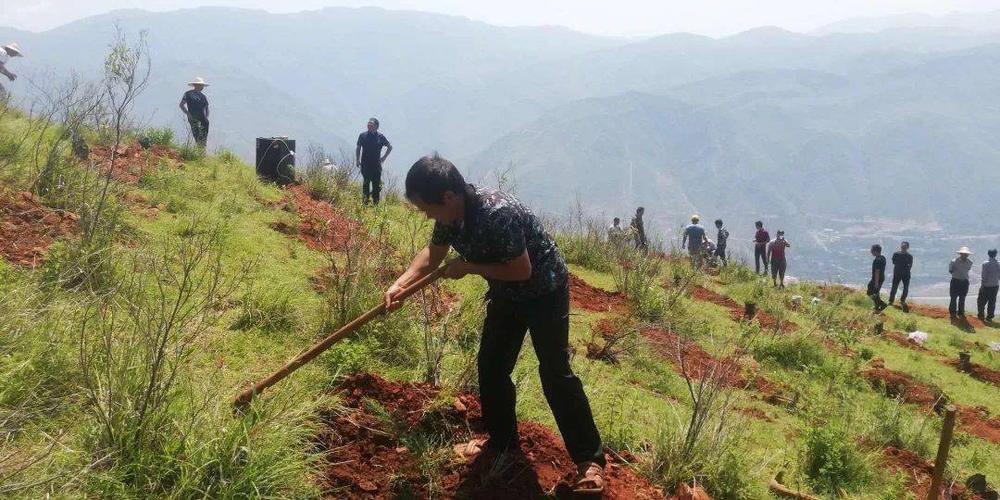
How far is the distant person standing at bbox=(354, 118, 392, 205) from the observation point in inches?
469

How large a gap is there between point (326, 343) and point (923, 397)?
27.0ft

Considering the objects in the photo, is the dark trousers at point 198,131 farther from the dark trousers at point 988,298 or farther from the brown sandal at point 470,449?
the dark trousers at point 988,298

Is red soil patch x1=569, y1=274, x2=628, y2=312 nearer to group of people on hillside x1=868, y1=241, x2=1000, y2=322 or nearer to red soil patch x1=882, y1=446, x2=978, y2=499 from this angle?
red soil patch x1=882, y1=446, x2=978, y2=499

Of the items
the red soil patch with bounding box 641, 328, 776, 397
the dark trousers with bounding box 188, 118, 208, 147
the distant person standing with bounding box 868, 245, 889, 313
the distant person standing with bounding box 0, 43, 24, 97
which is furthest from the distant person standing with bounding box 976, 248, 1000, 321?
the distant person standing with bounding box 0, 43, 24, 97

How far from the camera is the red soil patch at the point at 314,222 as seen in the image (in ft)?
26.6

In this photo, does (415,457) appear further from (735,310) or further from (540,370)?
(735,310)

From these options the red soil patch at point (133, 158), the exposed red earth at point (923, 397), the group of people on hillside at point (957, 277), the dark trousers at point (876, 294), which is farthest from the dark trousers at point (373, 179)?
the dark trousers at point (876, 294)

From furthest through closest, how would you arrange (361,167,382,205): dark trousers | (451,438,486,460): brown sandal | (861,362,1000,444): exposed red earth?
(361,167,382,205): dark trousers → (861,362,1000,444): exposed red earth → (451,438,486,460): brown sandal

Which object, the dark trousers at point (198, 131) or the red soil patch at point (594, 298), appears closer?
the red soil patch at point (594, 298)

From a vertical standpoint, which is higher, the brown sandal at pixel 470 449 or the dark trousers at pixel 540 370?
the dark trousers at pixel 540 370

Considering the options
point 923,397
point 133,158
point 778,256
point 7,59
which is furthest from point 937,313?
point 7,59

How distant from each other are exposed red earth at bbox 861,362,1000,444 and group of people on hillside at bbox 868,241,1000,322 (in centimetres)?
791

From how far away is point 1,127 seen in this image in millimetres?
8922

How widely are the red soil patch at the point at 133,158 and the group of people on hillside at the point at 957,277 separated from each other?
49.6 feet
